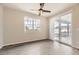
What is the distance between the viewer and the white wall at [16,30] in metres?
5.18

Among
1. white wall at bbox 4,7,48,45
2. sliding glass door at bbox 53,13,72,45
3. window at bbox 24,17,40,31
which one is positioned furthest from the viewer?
window at bbox 24,17,40,31

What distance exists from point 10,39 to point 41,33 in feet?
7.13

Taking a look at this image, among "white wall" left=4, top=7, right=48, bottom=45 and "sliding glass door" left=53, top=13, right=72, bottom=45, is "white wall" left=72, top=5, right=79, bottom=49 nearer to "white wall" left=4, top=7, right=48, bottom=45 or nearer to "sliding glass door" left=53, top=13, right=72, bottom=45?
"sliding glass door" left=53, top=13, right=72, bottom=45

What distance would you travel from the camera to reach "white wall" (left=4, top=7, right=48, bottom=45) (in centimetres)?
518

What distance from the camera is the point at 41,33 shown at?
6.92m

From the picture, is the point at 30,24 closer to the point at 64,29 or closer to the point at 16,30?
the point at 16,30

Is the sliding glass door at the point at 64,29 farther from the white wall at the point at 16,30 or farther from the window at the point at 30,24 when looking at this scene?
the window at the point at 30,24


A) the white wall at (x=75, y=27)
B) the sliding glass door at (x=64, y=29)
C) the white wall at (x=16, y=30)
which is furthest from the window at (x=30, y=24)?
the white wall at (x=75, y=27)

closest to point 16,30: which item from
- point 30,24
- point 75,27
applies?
point 30,24

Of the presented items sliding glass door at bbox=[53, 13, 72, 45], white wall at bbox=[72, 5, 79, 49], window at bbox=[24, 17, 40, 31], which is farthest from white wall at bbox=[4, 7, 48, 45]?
white wall at bbox=[72, 5, 79, 49]

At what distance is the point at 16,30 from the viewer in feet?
18.8
